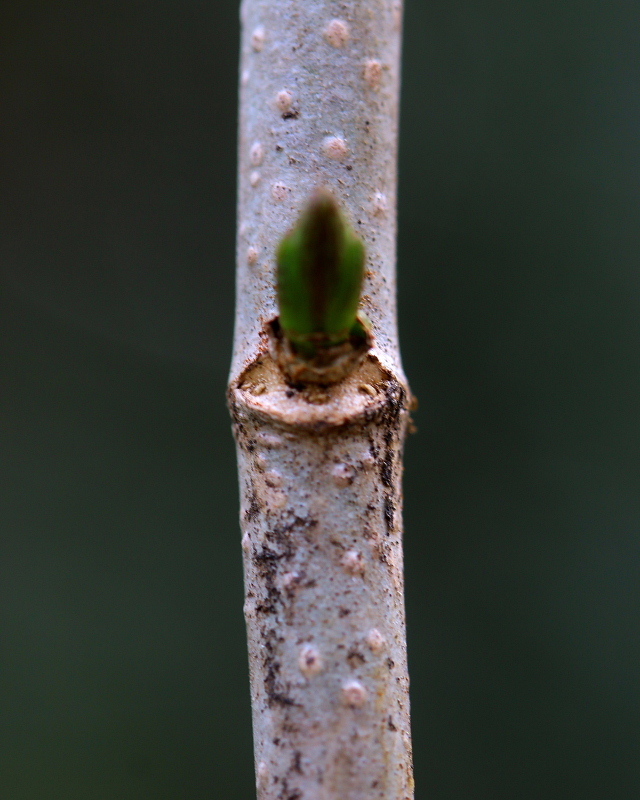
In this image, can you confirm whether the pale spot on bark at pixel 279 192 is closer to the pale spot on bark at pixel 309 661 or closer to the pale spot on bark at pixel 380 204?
the pale spot on bark at pixel 380 204

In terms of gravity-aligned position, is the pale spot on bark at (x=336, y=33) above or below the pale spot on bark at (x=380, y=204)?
above

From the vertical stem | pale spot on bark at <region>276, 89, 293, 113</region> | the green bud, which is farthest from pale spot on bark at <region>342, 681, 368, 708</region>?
pale spot on bark at <region>276, 89, 293, 113</region>

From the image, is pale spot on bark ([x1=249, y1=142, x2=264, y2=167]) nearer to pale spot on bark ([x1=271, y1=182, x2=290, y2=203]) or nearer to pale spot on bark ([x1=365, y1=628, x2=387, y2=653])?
pale spot on bark ([x1=271, y1=182, x2=290, y2=203])

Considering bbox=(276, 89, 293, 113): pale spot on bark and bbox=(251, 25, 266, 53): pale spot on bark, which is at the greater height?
bbox=(251, 25, 266, 53): pale spot on bark

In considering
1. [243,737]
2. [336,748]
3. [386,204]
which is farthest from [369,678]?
[243,737]

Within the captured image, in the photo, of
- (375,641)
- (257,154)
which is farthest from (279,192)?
(375,641)

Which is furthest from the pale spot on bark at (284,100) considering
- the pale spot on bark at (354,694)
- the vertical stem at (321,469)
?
the pale spot on bark at (354,694)
